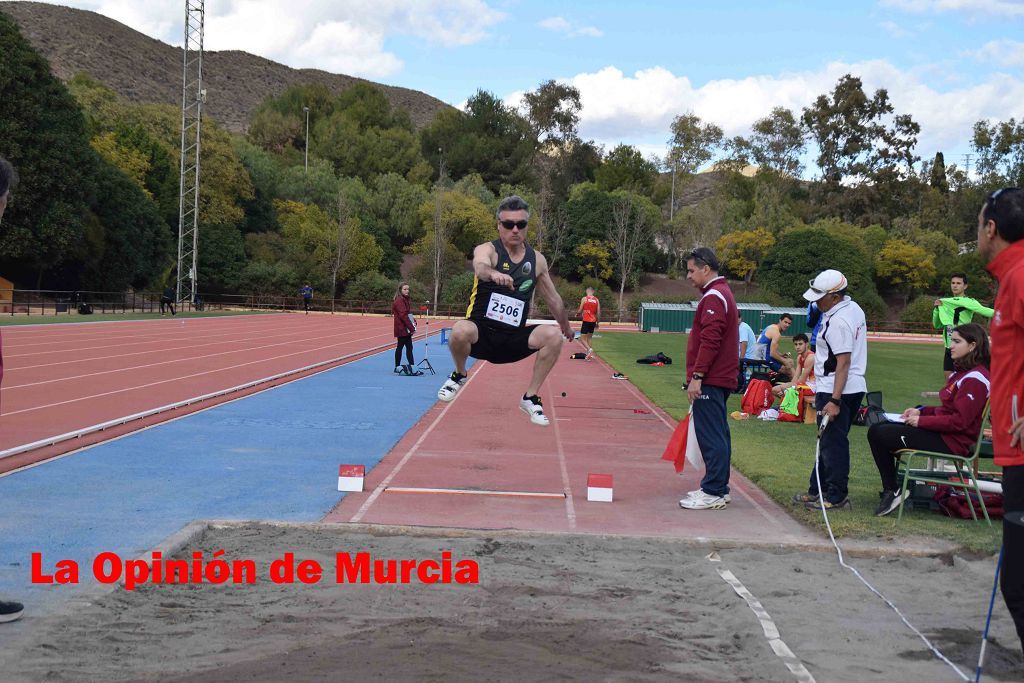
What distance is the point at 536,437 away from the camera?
12.6 meters

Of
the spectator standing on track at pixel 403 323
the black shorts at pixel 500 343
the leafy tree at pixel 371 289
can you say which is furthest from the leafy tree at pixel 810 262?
the black shorts at pixel 500 343

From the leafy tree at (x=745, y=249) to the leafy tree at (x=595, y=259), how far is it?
29.1ft

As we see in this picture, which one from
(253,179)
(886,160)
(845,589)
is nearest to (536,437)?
(845,589)

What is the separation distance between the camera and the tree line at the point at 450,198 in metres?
48.1

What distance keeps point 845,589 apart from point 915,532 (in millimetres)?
1691

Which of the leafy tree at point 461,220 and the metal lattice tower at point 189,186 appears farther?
the leafy tree at point 461,220

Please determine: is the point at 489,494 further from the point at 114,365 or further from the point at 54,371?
the point at 114,365

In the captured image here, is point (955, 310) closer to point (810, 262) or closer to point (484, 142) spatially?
point (810, 262)

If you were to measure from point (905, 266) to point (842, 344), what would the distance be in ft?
229

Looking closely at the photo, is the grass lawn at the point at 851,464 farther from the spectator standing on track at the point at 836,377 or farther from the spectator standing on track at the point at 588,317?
the spectator standing on track at the point at 588,317

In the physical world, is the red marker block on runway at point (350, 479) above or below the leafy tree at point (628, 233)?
below

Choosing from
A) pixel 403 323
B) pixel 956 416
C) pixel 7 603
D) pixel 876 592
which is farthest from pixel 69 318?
pixel 876 592

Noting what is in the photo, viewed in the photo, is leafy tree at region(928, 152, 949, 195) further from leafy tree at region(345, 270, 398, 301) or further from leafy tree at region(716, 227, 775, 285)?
leafy tree at region(345, 270, 398, 301)

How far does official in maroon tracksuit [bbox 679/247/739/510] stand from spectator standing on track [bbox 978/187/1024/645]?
13.0ft
